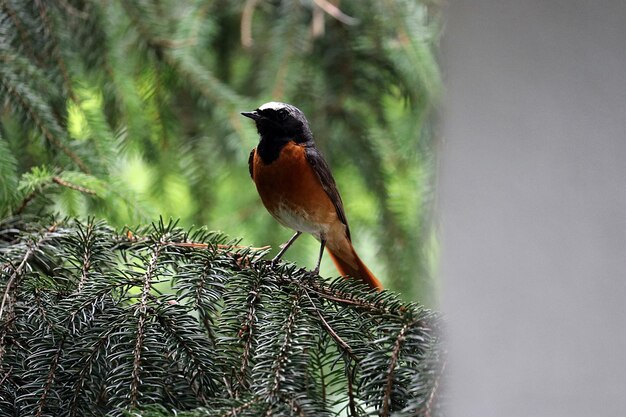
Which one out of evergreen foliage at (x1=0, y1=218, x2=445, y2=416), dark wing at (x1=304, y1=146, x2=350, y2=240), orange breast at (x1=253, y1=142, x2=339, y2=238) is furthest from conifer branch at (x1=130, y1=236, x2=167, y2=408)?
dark wing at (x1=304, y1=146, x2=350, y2=240)

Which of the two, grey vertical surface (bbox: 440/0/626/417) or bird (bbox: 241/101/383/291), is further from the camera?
bird (bbox: 241/101/383/291)

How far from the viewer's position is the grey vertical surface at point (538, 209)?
2.44 ft

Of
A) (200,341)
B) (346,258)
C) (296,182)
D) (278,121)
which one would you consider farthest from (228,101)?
(200,341)

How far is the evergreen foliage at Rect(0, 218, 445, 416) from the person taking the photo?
4.17 ft

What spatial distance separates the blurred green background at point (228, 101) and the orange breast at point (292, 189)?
0.88 feet

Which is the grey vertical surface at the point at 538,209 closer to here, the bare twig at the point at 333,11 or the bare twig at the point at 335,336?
the bare twig at the point at 335,336

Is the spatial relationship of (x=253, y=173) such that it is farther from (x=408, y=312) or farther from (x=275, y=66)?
(x=408, y=312)

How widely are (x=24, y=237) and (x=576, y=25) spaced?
1.39 meters

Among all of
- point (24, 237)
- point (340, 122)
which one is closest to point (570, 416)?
point (24, 237)

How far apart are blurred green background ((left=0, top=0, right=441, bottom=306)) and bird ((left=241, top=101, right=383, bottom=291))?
21 cm

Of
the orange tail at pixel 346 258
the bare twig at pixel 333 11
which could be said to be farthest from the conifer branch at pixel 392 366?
the bare twig at pixel 333 11

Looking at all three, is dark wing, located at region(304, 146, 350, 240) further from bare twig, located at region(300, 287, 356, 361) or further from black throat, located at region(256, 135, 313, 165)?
bare twig, located at region(300, 287, 356, 361)

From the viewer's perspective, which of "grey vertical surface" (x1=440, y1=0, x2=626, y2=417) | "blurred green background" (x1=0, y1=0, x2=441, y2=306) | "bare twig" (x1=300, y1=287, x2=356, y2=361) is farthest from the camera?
"blurred green background" (x1=0, y1=0, x2=441, y2=306)

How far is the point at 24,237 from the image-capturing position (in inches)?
67.4
